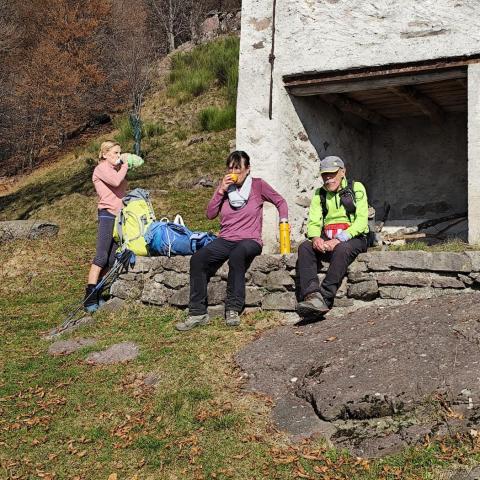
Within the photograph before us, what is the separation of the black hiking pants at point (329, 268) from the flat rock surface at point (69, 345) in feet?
6.56

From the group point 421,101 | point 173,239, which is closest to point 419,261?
point 173,239

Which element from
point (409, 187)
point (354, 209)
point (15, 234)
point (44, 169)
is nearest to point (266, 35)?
point (354, 209)

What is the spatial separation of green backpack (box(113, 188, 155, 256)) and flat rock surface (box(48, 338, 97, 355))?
1157 millimetres

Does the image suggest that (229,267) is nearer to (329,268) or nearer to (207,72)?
(329,268)

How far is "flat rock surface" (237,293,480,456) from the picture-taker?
12.5 ft

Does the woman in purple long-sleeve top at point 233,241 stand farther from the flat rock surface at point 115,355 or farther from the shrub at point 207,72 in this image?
the shrub at point 207,72

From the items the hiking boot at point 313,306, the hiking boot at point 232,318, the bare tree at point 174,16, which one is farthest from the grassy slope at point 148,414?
the bare tree at point 174,16

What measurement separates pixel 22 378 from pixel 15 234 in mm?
6025

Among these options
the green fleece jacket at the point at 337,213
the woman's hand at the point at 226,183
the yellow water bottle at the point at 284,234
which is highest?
the woman's hand at the point at 226,183

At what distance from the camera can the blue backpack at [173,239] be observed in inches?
259

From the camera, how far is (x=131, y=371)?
5.19 metres

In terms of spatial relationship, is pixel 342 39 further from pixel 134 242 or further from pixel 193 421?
pixel 193 421

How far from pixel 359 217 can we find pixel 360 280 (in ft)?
→ 1.81

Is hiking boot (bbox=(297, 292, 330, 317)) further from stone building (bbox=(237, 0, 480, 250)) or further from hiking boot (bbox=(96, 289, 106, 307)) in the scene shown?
hiking boot (bbox=(96, 289, 106, 307))
